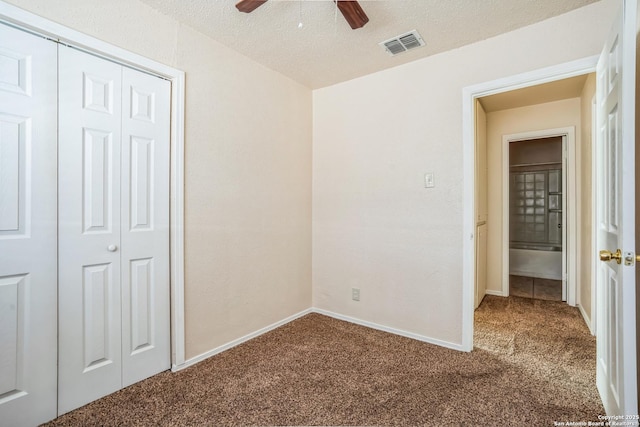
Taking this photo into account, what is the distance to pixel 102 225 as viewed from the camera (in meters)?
1.76

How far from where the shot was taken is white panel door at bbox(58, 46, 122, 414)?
1.62 metres

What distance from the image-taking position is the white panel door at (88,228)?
162cm

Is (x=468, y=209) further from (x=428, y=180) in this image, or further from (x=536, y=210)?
(x=536, y=210)

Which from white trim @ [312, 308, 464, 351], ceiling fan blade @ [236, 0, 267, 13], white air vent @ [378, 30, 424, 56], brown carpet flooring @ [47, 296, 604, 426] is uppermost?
white air vent @ [378, 30, 424, 56]

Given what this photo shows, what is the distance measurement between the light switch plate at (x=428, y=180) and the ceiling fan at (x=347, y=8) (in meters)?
1.25

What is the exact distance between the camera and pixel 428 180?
99.8 inches

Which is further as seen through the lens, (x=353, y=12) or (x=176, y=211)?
(x=176, y=211)

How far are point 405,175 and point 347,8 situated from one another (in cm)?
138

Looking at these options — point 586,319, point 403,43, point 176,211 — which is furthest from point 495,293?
point 176,211

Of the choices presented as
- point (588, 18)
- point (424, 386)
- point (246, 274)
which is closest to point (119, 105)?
point (246, 274)

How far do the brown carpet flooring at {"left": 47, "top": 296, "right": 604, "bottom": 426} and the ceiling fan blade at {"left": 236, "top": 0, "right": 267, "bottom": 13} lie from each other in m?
2.23

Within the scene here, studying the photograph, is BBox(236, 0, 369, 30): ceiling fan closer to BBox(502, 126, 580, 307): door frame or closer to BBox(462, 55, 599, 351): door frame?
BBox(462, 55, 599, 351): door frame

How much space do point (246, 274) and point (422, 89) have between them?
2124 mm

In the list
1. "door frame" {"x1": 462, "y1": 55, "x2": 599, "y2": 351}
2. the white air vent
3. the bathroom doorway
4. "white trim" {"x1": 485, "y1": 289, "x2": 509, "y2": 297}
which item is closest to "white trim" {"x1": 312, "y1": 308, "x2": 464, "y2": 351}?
"door frame" {"x1": 462, "y1": 55, "x2": 599, "y2": 351}
